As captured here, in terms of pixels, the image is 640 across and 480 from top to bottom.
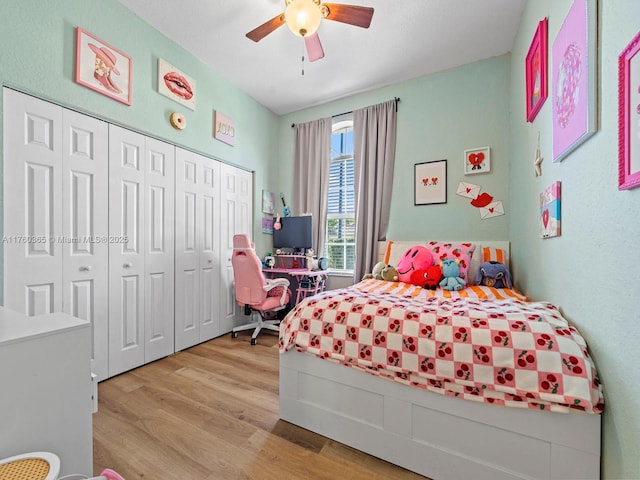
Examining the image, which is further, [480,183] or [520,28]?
[480,183]

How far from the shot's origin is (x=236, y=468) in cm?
126

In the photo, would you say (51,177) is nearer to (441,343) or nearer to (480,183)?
(441,343)

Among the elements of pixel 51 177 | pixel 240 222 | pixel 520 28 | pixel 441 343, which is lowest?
pixel 441 343

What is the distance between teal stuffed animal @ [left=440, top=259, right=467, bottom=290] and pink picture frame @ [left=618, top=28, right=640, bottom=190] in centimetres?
146

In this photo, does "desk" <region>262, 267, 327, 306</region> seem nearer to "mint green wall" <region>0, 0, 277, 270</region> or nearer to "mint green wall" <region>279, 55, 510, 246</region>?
"mint green wall" <region>0, 0, 277, 270</region>

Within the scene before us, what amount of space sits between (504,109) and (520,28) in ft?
2.20

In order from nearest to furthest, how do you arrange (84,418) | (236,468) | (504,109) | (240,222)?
(84,418) < (236,468) < (504,109) < (240,222)

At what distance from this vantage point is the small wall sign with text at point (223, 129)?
3.00 metres

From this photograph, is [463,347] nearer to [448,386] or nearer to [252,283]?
[448,386]

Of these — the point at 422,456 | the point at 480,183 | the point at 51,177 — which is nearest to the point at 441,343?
the point at 422,456

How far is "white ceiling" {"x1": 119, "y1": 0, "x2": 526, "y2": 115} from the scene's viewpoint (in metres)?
2.17

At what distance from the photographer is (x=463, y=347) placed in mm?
1116

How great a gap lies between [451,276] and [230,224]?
8.13 feet

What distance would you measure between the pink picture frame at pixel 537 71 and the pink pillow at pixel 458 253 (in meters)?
1.16
